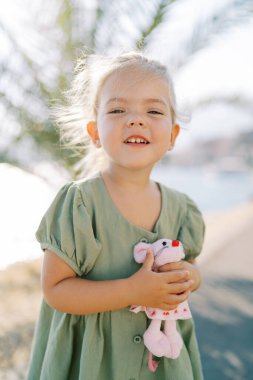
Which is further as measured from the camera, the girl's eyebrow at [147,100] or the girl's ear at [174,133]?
the girl's ear at [174,133]

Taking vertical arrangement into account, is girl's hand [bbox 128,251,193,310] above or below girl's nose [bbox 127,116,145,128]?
below

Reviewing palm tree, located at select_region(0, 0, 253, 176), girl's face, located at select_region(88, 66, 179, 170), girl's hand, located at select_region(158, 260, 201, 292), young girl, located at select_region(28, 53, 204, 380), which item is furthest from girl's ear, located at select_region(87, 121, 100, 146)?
palm tree, located at select_region(0, 0, 253, 176)

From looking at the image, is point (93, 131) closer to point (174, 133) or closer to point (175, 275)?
point (174, 133)

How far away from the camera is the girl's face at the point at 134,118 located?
1.63 meters

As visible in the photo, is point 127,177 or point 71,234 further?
point 127,177

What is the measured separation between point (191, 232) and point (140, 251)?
1.05 ft

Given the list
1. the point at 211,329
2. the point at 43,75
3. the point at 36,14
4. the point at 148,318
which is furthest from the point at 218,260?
the point at 148,318

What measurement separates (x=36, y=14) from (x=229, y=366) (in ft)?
10.5

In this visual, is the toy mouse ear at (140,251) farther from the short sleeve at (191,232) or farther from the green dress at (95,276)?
the short sleeve at (191,232)

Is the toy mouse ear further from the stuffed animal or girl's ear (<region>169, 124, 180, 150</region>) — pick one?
girl's ear (<region>169, 124, 180, 150</region>)

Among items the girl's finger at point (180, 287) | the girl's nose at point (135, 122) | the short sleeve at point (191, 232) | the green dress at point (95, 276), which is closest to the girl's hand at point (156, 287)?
the girl's finger at point (180, 287)

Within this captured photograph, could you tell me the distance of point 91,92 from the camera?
1.86m

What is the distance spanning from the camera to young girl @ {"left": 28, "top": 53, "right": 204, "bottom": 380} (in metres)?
1.57

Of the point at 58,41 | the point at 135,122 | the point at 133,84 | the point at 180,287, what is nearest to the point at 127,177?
the point at 135,122
